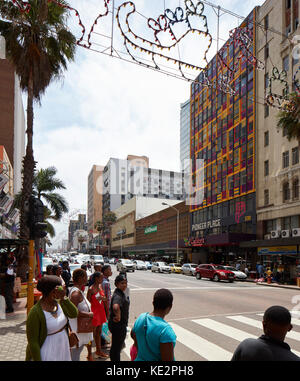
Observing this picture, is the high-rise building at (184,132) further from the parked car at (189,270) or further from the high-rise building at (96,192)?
the parked car at (189,270)

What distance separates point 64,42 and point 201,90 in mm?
44965

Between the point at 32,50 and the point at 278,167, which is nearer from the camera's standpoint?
the point at 32,50

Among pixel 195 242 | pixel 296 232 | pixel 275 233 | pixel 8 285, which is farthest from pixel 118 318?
pixel 195 242

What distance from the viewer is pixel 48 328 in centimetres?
376

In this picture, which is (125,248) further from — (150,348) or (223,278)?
(150,348)

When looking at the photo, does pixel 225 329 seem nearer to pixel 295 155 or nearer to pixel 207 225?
pixel 295 155

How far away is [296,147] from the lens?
112 ft

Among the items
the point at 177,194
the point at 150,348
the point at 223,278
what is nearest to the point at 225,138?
the point at 223,278

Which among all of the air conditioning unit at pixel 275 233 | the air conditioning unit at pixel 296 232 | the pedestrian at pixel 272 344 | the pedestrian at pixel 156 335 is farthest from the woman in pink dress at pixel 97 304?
the air conditioning unit at pixel 275 233

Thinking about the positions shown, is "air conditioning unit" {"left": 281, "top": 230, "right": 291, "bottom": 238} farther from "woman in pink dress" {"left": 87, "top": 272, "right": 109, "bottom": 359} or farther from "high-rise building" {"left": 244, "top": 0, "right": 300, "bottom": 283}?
"woman in pink dress" {"left": 87, "top": 272, "right": 109, "bottom": 359}

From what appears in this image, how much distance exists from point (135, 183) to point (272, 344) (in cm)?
13344

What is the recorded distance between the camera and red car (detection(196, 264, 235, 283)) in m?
28.8

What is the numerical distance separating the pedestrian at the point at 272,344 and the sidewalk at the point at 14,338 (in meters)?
4.60

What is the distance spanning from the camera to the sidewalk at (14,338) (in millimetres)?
6979
